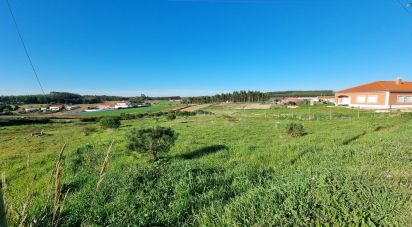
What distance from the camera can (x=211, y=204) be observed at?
3465mm

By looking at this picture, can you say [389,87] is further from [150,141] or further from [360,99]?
[150,141]

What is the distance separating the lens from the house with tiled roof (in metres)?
31.1

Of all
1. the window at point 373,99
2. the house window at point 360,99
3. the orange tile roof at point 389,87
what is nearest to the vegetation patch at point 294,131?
the orange tile roof at point 389,87

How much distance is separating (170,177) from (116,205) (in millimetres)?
1318

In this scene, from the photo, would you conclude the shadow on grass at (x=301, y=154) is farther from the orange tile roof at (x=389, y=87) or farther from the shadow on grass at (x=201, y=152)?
the orange tile roof at (x=389, y=87)

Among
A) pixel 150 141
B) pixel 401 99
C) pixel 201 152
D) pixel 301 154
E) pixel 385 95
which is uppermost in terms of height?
pixel 385 95

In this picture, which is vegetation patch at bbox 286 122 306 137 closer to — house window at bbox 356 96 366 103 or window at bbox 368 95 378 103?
window at bbox 368 95 378 103

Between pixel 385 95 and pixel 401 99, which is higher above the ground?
pixel 385 95

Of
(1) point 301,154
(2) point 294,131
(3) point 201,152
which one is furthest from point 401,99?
(3) point 201,152

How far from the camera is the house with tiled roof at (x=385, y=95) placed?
31.1m

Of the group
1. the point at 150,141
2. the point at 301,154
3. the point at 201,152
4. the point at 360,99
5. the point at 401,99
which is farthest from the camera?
the point at 360,99

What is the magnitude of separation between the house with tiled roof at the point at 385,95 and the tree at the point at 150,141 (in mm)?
34580

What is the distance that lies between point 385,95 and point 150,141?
3631 cm

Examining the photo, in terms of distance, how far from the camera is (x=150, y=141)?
858cm
